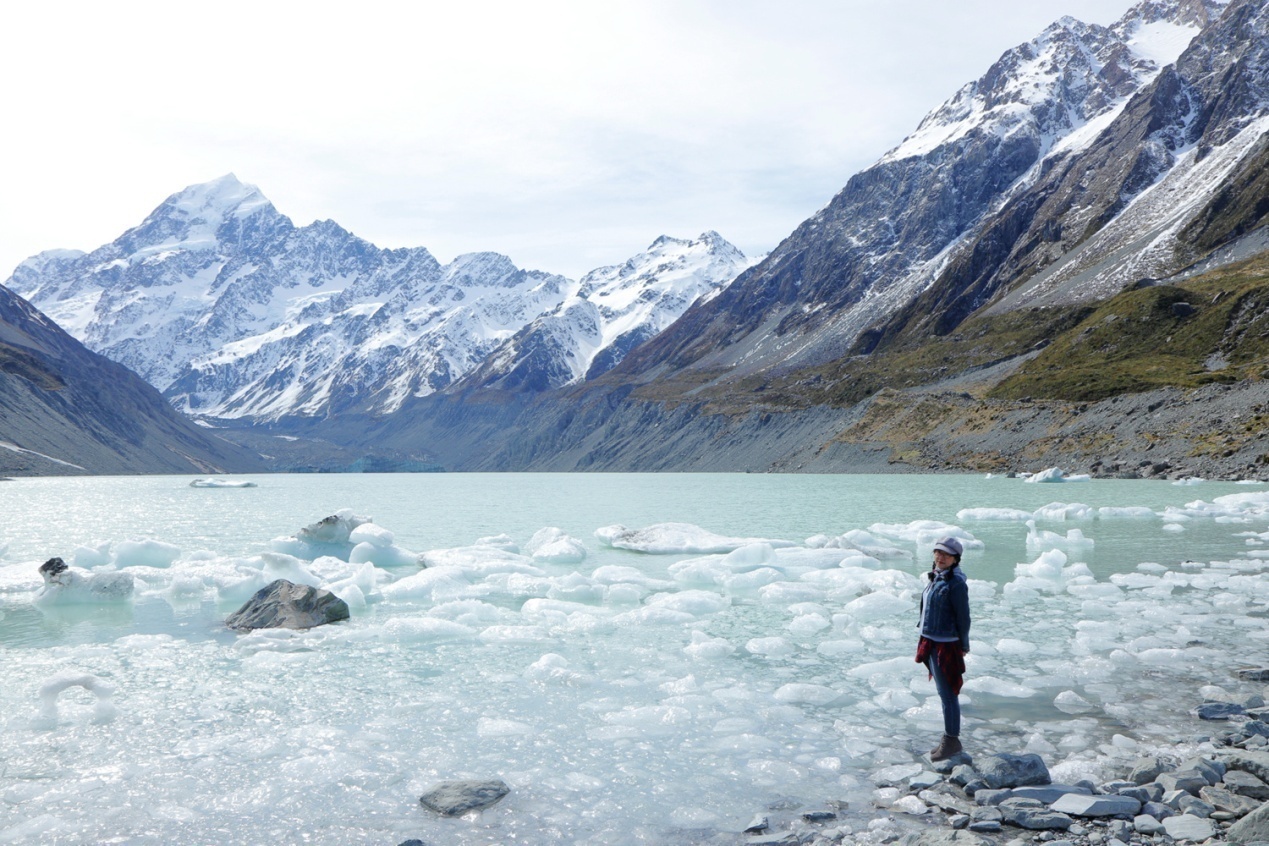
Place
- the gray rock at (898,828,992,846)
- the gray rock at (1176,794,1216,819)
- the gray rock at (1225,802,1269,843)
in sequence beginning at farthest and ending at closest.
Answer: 1. the gray rock at (1176,794,1216,819)
2. the gray rock at (898,828,992,846)
3. the gray rock at (1225,802,1269,843)

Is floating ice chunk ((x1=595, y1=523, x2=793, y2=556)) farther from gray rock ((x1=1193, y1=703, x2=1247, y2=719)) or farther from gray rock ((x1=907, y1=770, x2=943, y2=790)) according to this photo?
gray rock ((x1=907, y1=770, x2=943, y2=790))

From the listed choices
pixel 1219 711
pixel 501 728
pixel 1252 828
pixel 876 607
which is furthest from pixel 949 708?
pixel 876 607

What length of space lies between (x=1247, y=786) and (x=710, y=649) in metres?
7.89

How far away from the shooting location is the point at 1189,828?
277 inches

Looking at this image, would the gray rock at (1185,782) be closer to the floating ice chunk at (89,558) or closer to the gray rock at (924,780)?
the gray rock at (924,780)

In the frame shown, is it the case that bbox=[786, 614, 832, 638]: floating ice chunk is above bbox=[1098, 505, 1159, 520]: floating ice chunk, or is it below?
below

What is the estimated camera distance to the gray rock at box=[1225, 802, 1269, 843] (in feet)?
21.7

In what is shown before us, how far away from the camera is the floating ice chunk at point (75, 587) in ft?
65.3

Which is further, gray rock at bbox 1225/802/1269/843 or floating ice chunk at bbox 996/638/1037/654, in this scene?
floating ice chunk at bbox 996/638/1037/654

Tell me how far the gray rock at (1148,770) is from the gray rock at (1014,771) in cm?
80

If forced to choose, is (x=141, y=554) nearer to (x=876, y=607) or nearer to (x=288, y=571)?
(x=288, y=571)

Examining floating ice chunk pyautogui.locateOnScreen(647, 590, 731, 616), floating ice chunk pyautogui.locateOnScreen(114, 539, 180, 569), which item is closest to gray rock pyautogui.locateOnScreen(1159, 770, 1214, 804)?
floating ice chunk pyautogui.locateOnScreen(647, 590, 731, 616)

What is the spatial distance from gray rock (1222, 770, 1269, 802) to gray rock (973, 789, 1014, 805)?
6.68 ft

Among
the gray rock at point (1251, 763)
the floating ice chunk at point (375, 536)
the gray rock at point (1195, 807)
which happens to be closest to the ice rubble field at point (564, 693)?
the gray rock at point (1251, 763)
